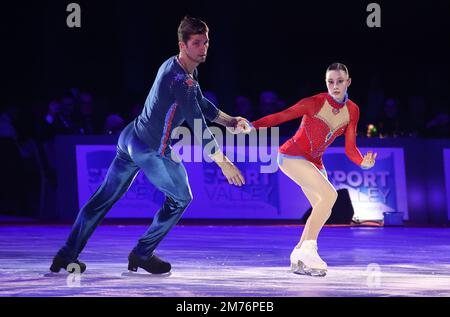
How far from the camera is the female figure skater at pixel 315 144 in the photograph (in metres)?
8.10

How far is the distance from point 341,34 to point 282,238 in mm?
7969

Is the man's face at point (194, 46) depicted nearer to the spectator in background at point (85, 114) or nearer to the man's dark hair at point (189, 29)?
the man's dark hair at point (189, 29)

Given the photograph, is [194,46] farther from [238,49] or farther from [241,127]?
[238,49]

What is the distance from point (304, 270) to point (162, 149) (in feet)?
5.04

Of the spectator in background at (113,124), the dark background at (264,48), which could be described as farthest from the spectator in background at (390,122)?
the spectator in background at (113,124)

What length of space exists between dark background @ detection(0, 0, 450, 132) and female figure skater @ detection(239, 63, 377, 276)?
9048 millimetres

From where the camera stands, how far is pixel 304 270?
802 centimetres

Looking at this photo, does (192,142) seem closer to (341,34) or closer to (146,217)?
(146,217)

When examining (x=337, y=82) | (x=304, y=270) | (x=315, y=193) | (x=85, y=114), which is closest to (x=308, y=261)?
(x=304, y=270)

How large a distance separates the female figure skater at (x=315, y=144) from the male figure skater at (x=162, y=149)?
78cm

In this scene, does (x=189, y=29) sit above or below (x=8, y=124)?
below

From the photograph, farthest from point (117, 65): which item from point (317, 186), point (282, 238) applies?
point (317, 186)

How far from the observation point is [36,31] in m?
18.3

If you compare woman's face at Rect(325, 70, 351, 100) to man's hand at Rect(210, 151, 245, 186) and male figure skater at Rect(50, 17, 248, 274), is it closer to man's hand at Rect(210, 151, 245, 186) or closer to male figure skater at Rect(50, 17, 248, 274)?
male figure skater at Rect(50, 17, 248, 274)
